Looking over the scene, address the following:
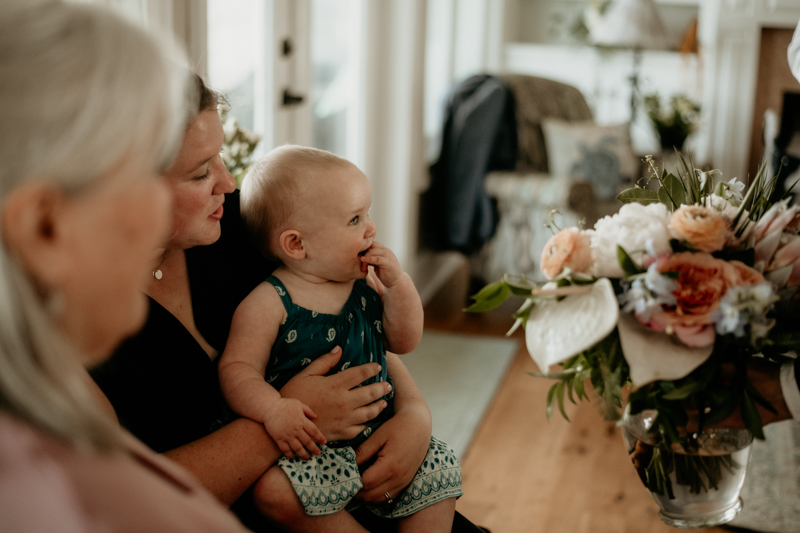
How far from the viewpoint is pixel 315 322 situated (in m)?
1.20

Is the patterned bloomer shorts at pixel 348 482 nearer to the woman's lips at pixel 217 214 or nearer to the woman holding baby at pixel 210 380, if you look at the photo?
the woman holding baby at pixel 210 380

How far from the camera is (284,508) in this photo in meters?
1.05

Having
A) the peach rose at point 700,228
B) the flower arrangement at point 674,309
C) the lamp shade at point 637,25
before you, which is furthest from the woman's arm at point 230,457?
the lamp shade at point 637,25

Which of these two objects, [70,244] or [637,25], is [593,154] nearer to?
[637,25]

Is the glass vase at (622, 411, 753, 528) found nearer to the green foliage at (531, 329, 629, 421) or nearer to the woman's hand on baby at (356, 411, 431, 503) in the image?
the green foliage at (531, 329, 629, 421)

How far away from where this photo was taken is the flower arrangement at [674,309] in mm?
899

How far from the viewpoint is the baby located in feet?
3.51

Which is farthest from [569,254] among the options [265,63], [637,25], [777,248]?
[637,25]

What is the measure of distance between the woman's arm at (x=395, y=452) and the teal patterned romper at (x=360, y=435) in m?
0.02

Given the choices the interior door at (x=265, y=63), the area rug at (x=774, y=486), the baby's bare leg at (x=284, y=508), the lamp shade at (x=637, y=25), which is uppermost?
the lamp shade at (x=637, y=25)

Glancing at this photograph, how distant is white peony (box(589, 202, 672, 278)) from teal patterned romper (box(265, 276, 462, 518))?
438 millimetres

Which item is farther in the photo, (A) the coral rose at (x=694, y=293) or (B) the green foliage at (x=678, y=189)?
(B) the green foliage at (x=678, y=189)

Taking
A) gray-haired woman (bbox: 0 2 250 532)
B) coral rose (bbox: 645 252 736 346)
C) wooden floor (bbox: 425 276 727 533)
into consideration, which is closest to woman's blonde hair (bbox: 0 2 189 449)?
gray-haired woman (bbox: 0 2 250 532)

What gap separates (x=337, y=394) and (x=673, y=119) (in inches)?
182
